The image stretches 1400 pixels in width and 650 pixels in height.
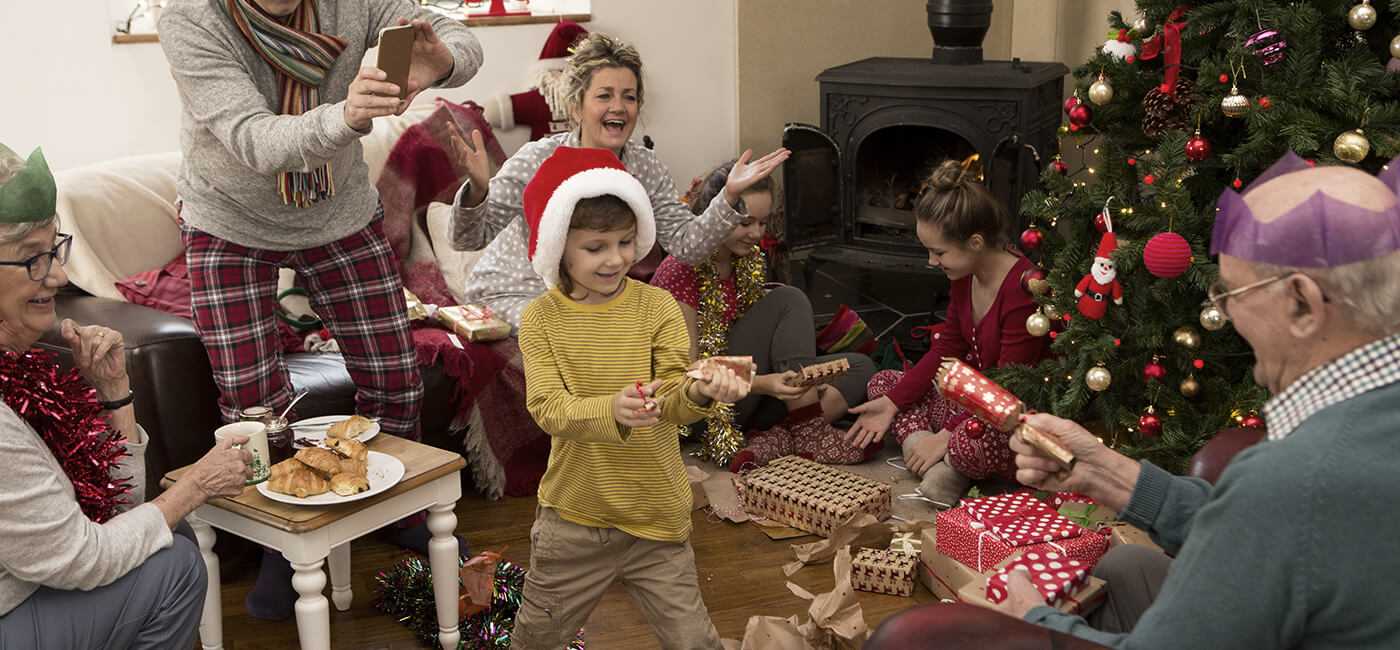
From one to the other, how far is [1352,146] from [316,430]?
7.33 ft

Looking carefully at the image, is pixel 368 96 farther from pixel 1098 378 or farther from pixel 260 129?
pixel 1098 378

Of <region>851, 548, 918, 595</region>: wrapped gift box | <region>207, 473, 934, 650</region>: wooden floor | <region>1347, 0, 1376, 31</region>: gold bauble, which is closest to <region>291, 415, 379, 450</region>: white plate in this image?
<region>207, 473, 934, 650</region>: wooden floor

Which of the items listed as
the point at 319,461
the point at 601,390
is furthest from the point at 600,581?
the point at 319,461

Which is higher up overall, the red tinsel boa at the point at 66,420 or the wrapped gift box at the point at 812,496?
the red tinsel boa at the point at 66,420

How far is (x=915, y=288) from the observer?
501cm

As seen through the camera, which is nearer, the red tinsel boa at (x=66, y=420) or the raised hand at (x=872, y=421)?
the red tinsel boa at (x=66, y=420)

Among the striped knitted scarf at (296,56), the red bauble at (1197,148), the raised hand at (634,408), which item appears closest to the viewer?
the raised hand at (634,408)

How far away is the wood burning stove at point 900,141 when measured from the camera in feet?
13.7

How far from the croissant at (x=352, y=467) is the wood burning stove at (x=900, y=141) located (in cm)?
263

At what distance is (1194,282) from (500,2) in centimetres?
293

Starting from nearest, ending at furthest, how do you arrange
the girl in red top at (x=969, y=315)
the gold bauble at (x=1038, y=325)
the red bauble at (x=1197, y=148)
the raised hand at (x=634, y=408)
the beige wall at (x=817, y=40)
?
the raised hand at (x=634, y=408), the red bauble at (x=1197, y=148), the gold bauble at (x=1038, y=325), the girl in red top at (x=969, y=315), the beige wall at (x=817, y=40)

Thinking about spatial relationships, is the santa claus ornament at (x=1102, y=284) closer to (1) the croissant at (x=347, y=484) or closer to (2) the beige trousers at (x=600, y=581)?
(2) the beige trousers at (x=600, y=581)

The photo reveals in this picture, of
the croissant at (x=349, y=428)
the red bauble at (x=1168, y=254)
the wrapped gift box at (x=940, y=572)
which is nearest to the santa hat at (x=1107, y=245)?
the red bauble at (x=1168, y=254)

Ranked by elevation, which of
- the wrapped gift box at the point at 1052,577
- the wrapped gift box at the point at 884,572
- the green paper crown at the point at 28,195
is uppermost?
the green paper crown at the point at 28,195
